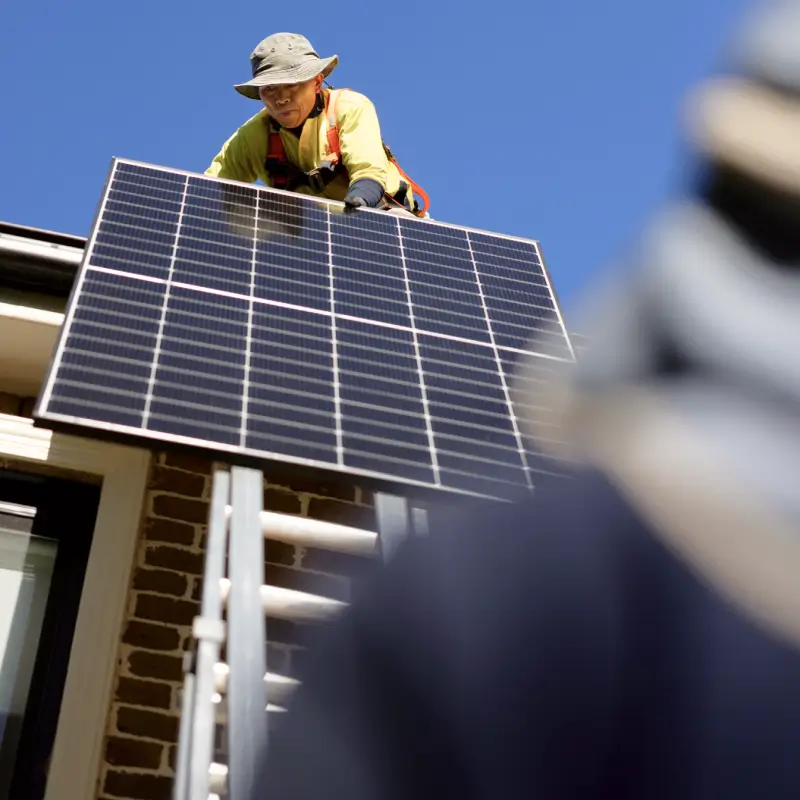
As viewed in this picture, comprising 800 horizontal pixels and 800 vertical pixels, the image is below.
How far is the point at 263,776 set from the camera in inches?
83.0

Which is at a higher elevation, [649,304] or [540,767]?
[649,304]

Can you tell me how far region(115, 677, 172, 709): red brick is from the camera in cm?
471

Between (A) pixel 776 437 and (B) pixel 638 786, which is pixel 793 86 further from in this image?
(B) pixel 638 786

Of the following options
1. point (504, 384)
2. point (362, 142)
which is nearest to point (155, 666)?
point (504, 384)

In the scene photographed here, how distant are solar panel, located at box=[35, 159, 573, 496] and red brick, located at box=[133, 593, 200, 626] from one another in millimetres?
1394

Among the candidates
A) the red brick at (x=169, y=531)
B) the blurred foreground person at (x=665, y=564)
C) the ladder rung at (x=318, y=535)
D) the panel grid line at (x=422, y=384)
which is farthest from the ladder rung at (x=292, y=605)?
the red brick at (x=169, y=531)

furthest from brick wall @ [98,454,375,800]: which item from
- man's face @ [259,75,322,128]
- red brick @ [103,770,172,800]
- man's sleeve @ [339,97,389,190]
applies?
man's face @ [259,75,322,128]

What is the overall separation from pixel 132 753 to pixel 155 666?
0.38m

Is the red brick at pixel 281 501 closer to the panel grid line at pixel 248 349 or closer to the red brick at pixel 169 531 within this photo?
the red brick at pixel 169 531

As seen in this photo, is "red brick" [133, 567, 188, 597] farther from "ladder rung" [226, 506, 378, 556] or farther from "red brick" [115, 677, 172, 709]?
"ladder rung" [226, 506, 378, 556]

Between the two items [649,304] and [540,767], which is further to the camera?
[540,767]

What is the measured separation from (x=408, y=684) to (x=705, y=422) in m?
0.77

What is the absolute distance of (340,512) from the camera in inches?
229

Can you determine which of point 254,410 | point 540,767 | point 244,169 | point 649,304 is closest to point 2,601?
point 254,410
